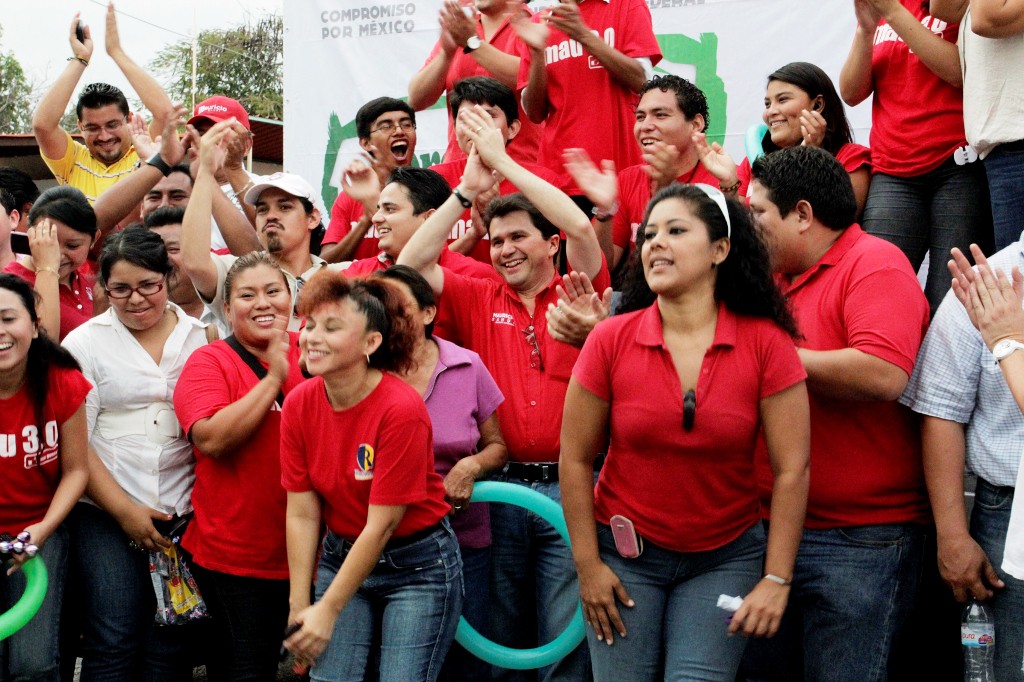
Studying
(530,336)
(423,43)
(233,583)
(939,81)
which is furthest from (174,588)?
(423,43)

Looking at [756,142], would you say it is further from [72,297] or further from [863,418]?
[72,297]

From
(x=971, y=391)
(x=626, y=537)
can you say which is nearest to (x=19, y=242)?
(x=626, y=537)

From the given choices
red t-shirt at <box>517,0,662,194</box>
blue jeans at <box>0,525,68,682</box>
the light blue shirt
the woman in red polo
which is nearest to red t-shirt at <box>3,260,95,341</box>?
blue jeans at <box>0,525,68,682</box>

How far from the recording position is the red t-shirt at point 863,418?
3.57m

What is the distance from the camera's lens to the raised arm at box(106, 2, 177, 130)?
6.22m

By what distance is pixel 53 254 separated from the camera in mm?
4926

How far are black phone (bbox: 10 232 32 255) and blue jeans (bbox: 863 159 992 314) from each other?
4.08 m

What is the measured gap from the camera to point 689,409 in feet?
10.4

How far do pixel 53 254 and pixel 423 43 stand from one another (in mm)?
3897

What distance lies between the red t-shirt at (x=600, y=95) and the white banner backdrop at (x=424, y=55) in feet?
4.39

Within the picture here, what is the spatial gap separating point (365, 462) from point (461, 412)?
0.72 metres

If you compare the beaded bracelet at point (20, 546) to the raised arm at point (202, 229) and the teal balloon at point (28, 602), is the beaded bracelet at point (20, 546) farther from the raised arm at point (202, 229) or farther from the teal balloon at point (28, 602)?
the raised arm at point (202, 229)

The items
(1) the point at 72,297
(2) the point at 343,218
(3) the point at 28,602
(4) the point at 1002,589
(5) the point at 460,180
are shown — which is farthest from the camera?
(2) the point at 343,218

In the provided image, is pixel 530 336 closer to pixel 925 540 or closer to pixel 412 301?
pixel 412 301
